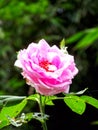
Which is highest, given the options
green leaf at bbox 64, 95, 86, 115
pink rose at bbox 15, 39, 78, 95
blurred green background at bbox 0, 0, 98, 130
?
blurred green background at bbox 0, 0, 98, 130

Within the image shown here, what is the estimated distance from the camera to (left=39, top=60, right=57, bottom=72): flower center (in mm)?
615

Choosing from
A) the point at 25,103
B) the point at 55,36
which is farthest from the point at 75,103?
the point at 55,36

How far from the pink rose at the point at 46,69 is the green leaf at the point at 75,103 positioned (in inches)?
1.4

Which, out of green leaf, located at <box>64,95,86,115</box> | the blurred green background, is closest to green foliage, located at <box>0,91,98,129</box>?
green leaf, located at <box>64,95,86,115</box>

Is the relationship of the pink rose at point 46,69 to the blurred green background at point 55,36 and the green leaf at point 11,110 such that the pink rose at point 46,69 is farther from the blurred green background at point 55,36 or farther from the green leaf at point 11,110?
the blurred green background at point 55,36

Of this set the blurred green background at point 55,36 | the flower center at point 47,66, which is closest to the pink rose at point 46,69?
the flower center at point 47,66

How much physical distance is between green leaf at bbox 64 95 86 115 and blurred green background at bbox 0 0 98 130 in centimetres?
230

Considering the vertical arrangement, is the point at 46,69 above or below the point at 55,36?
below

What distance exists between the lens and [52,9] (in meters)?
3.46

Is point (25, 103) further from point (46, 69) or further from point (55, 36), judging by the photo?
point (55, 36)

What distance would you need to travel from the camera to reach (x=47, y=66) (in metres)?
0.62

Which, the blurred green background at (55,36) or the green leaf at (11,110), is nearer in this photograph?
the green leaf at (11,110)

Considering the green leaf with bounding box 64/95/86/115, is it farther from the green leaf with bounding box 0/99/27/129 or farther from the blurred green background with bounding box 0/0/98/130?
the blurred green background with bounding box 0/0/98/130

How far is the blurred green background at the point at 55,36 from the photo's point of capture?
3.19m
